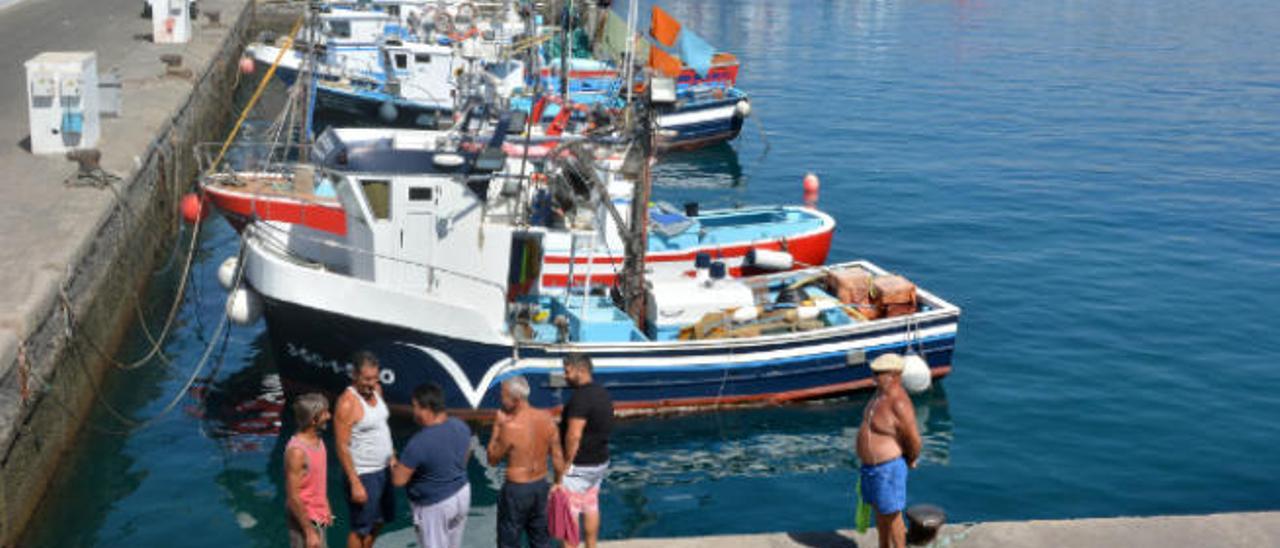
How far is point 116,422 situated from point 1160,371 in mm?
14158

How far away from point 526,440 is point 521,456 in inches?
4.8

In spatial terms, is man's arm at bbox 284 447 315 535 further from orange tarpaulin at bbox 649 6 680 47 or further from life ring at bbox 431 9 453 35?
life ring at bbox 431 9 453 35

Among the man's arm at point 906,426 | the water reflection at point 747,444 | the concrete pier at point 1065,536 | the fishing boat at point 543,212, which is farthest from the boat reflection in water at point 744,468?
the man's arm at point 906,426

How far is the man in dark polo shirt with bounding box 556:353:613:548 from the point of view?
9.95m

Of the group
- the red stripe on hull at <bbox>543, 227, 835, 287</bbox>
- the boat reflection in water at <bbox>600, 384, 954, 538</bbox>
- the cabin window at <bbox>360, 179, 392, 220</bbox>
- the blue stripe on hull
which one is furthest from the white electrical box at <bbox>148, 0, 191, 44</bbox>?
the boat reflection in water at <bbox>600, 384, 954, 538</bbox>

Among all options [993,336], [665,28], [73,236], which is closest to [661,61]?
[665,28]

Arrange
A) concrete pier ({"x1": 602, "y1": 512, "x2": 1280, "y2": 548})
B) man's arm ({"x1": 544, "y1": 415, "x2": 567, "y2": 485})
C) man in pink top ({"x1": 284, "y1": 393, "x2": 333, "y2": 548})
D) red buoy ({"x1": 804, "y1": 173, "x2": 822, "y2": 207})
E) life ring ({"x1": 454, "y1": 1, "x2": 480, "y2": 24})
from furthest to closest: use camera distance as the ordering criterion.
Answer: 1. life ring ({"x1": 454, "y1": 1, "x2": 480, "y2": 24})
2. red buoy ({"x1": 804, "y1": 173, "x2": 822, "y2": 207})
3. concrete pier ({"x1": 602, "y1": 512, "x2": 1280, "y2": 548})
4. man's arm ({"x1": 544, "y1": 415, "x2": 567, "y2": 485})
5. man in pink top ({"x1": 284, "y1": 393, "x2": 333, "y2": 548})

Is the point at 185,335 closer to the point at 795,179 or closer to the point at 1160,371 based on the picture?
the point at 1160,371

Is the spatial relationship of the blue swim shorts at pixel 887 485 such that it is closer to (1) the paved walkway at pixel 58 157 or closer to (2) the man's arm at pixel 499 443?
(2) the man's arm at pixel 499 443

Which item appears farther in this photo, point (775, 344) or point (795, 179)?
point (795, 179)

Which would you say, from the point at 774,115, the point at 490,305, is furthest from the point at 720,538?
the point at 774,115

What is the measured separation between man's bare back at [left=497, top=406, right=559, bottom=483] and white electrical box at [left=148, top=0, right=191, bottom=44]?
→ 29232 mm

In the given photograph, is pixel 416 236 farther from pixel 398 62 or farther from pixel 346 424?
pixel 398 62

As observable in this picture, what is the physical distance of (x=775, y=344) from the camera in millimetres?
17562
